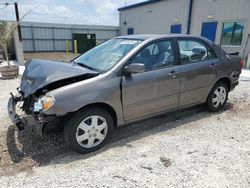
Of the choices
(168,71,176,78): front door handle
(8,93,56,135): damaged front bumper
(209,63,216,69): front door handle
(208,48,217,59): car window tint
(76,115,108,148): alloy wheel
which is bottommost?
(76,115,108,148): alloy wheel

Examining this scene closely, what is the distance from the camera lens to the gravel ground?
249 centimetres

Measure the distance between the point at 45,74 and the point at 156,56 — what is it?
1736 mm

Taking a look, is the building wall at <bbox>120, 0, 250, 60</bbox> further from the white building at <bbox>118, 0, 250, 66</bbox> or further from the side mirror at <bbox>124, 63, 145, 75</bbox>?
the side mirror at <bbox>124, 63, 145, 75</bbox>

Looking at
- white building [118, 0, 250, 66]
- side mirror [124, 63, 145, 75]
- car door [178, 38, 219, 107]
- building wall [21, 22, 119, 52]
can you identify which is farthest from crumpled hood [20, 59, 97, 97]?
building wall [21, 22, 119, 52]

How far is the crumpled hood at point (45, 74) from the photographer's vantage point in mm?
2834

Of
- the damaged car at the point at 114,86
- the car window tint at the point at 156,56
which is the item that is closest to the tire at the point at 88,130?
the damaged car at the point at 114,86

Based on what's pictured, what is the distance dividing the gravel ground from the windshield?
120cm

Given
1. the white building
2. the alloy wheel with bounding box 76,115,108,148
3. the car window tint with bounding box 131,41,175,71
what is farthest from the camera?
the white building

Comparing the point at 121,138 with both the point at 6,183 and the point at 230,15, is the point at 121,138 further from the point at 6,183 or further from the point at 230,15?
the point at 230,15

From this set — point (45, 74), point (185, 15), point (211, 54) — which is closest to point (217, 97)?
point (211, 54)

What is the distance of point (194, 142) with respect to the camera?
334cm

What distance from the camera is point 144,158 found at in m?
2.92

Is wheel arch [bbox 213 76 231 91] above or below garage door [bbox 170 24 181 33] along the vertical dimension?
below

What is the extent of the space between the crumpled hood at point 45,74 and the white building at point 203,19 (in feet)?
34.9
